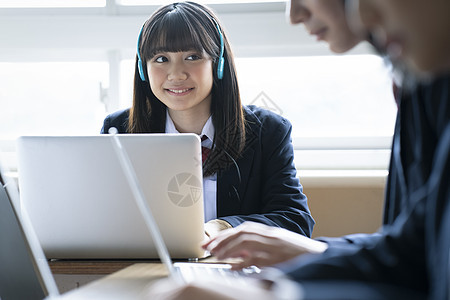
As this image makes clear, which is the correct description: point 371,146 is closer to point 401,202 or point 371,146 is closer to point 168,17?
point 168,17

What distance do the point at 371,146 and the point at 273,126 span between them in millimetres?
935

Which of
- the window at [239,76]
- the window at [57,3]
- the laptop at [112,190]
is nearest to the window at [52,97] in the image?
the window at [239,76]

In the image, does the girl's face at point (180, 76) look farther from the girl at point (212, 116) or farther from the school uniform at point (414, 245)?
the school uniform at point (414, 245)

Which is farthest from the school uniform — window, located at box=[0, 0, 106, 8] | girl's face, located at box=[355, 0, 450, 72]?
window, located at box=[0, 0, 106, 8]

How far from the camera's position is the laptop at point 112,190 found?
1.26 metres

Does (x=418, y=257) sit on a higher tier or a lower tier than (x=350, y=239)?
higher

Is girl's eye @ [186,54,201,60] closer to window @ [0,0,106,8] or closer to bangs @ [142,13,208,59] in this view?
bangs @ [142,13,208,59]

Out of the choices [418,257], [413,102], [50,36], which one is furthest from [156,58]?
[418,257]

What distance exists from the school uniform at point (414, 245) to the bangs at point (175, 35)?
40.1 inches

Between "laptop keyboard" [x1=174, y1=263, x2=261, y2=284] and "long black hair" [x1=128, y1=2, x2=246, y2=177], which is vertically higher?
"long black hair" [x1=128, y1=2, x2=246, y2=177]

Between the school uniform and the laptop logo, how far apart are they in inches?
18.9

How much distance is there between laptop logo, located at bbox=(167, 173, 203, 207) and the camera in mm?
1259

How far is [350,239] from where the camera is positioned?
3.56 ft

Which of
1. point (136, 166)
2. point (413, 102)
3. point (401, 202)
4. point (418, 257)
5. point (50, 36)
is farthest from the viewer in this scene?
point (50, 36)
